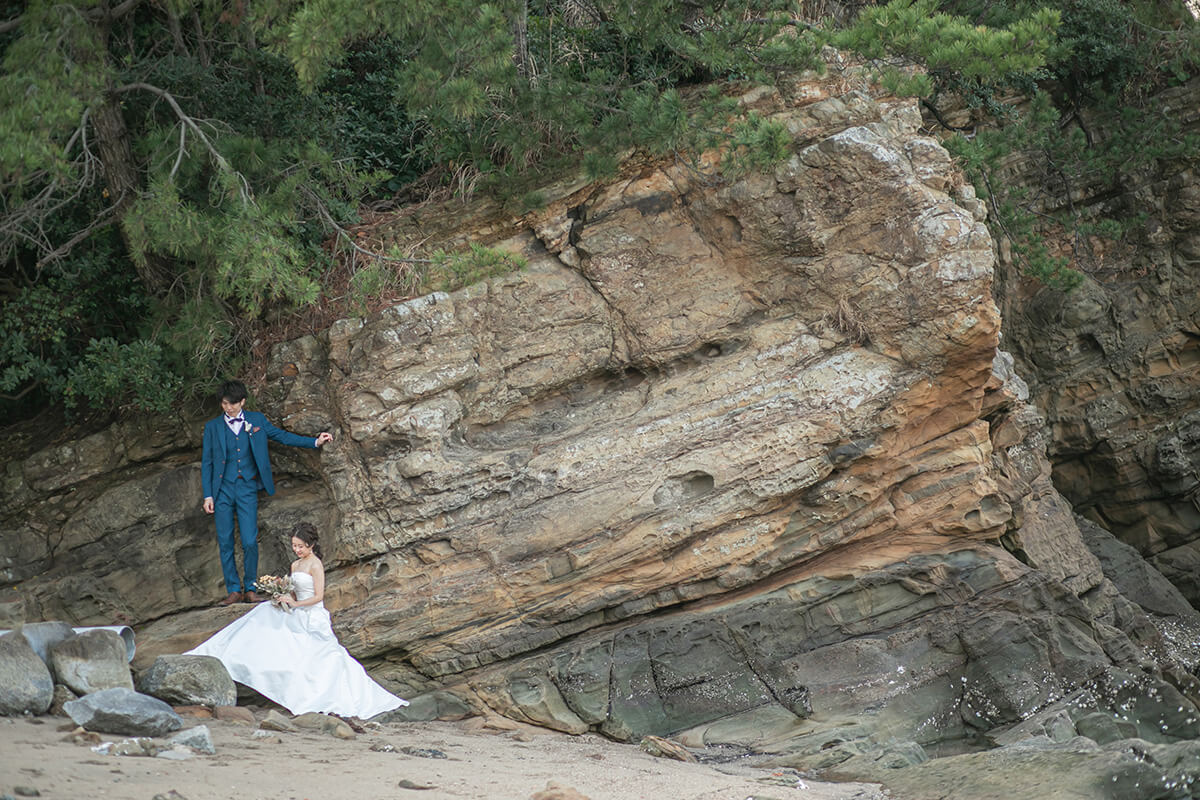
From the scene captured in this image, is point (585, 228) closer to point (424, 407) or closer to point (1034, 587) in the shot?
point (424, 407)

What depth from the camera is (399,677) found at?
851cm

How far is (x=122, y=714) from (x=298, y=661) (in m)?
1.73

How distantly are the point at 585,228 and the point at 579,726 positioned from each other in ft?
13.6

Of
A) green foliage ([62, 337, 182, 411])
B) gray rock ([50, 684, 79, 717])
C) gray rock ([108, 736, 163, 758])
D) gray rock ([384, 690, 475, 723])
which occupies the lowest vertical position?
gray rock ([384, 690, 475, 723])

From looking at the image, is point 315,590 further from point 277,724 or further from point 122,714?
point 122,714

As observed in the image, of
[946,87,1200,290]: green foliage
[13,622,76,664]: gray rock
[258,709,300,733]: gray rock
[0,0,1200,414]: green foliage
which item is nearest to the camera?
[258,709,300,733]: gray rock

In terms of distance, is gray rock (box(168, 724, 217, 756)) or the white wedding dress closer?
gray rock (box(168, 724, 217, 756))

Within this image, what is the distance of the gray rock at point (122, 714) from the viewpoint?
6.15 m

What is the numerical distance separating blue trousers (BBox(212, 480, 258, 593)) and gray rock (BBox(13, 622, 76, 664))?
1595mm

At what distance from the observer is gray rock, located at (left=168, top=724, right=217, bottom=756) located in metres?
5.96

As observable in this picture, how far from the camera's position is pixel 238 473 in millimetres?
8938

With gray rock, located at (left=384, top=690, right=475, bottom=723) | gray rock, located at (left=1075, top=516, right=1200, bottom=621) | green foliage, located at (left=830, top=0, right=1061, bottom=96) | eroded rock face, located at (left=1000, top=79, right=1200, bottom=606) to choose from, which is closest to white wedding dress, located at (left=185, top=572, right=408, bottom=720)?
gray rock, located at (left=384, top=690, right=475, bottom=723)

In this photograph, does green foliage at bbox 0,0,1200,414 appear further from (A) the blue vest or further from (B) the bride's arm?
(B) the bride's arm

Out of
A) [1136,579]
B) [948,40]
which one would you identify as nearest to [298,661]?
[948,40]
